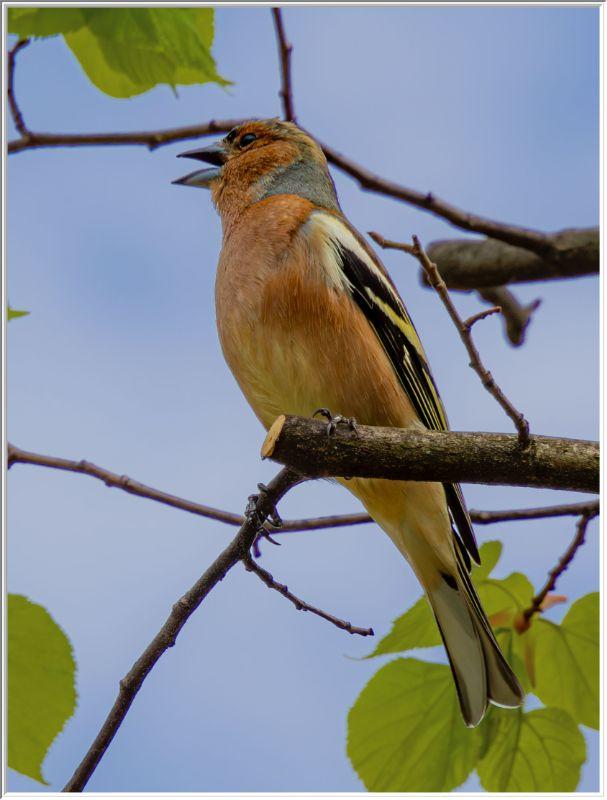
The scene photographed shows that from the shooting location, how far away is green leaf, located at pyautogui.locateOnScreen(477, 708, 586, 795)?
2734mm

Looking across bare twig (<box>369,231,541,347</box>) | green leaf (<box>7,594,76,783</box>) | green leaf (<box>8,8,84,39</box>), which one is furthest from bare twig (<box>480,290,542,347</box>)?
green leaf (<box>7,594,76,783</box>)

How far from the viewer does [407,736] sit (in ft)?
9.34

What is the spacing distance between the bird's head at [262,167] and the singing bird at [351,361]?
0.48 ft

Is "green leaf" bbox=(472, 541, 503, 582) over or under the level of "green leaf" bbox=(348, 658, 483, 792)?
over

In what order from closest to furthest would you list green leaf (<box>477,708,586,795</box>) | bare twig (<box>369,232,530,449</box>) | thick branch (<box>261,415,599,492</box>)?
bare twig (<box>369,232,530,449</box>) → thick branch (<box>261,415,599,492</box>) → green leaf (<box>477,708,586,795</box>)

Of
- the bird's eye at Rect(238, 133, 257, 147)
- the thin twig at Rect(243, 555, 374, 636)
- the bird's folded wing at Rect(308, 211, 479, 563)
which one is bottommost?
the thin twig at Rect(243, 555, 374, 636)

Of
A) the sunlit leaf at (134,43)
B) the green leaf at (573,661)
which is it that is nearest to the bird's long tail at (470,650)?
the green leaf at (573,661)

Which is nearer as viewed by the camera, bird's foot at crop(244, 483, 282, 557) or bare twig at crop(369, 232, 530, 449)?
bare twig at crop(369, 232, 530, 449)

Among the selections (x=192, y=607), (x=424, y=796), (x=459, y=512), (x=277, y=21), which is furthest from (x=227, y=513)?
(x=277, y=21)

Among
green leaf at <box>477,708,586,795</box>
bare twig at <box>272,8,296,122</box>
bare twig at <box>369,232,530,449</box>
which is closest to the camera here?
bare twig at <box>369,232,530,449</box>

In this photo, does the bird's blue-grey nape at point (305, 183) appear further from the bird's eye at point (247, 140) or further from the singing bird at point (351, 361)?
the bird's eye at point (247, 140)

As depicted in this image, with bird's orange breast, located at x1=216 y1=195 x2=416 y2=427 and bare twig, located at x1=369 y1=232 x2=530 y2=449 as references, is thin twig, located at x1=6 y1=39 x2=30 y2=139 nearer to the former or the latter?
bird's orange breast, located at x1=216 y1=195 x2=416 y2=427

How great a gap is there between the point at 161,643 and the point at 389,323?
144 centimetres

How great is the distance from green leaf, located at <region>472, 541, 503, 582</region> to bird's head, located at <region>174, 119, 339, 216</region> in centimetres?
159
